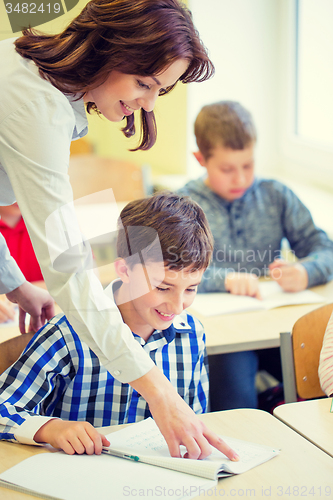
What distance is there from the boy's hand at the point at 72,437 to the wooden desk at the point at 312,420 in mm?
287

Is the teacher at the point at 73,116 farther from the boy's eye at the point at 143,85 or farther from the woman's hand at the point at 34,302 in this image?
the woman's hand at the point at 34,302

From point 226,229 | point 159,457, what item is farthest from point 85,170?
point 159,457

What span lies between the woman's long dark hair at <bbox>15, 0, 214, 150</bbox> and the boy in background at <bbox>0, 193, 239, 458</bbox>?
29 centimetres

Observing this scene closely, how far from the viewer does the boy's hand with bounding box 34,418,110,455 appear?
0.69 meters

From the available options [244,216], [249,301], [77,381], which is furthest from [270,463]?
[244,216]

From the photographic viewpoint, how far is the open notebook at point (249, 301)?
133cm

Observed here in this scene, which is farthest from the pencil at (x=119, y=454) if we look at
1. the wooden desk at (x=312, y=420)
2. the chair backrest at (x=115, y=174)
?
the chair backrest at (x=115, y=174)

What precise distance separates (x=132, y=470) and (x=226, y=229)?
44.9 inches

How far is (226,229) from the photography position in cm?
170

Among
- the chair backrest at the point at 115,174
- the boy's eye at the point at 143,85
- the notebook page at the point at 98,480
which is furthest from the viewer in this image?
the chair backrest at the point at 115,174

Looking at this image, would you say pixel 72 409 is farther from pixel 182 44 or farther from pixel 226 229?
pixel 226 229

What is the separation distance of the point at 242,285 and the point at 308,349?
394 millimetres

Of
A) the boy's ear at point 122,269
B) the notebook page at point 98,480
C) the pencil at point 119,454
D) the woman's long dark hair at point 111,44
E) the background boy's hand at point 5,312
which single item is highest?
the woman's long dark hair at point 111,44

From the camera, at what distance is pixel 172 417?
624 mm
